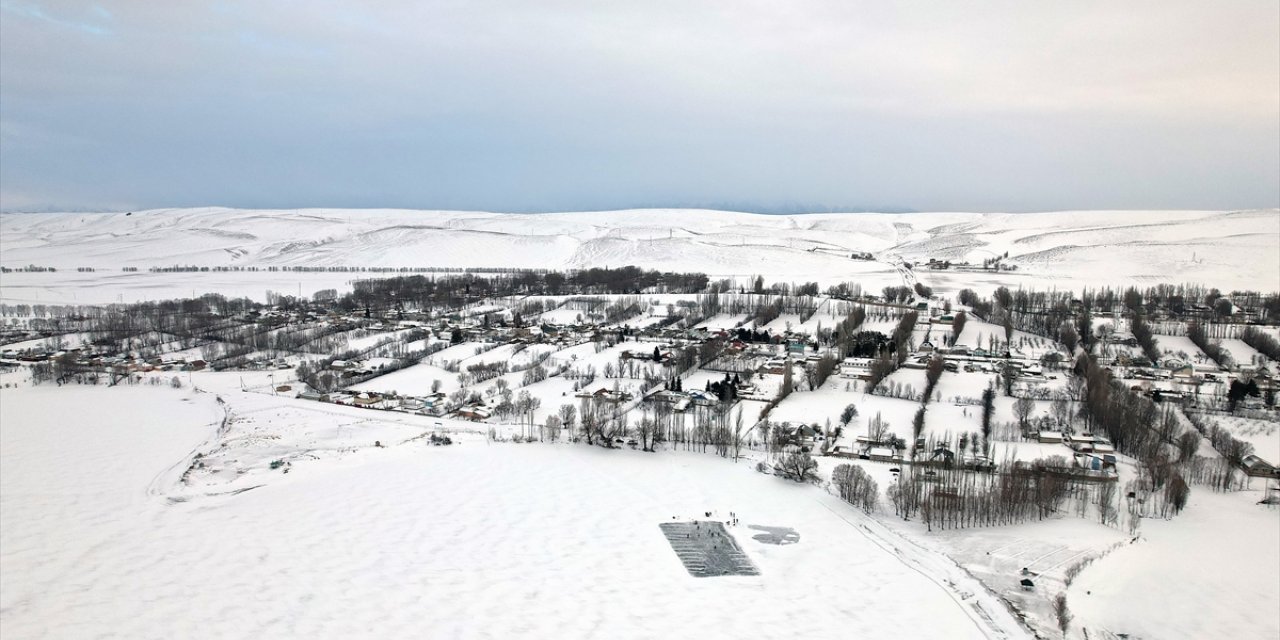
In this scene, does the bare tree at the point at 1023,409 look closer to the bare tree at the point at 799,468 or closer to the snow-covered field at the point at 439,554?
the bare tree at the point at 799,468

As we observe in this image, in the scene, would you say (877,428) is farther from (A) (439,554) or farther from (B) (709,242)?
(B) (709,242)

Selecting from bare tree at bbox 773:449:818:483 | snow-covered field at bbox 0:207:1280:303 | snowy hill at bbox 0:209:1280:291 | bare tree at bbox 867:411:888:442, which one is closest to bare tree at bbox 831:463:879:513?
bare tree at bbox 773:449:818:483

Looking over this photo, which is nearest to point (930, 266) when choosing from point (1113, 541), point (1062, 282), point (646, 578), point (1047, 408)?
point (1062, 282)

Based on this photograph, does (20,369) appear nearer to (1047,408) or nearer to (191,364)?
(191,364)

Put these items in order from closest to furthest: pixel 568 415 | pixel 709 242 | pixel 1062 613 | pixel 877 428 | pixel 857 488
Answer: pixel 1062 613, pixel 857 488, pixel 877 428, pixel 568 415, pixel 709 242

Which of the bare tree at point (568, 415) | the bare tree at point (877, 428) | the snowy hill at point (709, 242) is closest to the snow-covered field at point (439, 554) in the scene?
the bare tree at point (568, 415)

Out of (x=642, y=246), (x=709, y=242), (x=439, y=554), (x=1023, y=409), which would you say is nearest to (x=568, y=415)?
(x=439, y=554)
